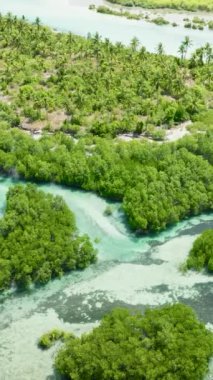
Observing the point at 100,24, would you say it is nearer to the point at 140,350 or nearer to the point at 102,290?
the point at 102,290

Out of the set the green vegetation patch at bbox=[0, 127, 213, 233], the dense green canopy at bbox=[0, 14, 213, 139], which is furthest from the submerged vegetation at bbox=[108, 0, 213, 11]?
the green vegetation patch at bbox=[0, 127, 213, 233]

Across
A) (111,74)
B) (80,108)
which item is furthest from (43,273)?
(111,74)

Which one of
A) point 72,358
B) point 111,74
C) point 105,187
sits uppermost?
point 111,74

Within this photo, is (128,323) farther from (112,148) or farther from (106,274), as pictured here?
(112,148)

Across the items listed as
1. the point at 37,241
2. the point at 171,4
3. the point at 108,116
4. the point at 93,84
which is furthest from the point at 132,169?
the point at 171,4

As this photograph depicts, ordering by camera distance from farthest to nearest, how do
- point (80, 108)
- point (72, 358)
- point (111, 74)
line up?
point (111, 74)
point (80, 108)
point (72, 358)

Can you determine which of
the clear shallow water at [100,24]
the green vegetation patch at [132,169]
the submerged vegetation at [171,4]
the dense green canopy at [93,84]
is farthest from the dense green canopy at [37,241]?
the submerged vegetation at [171,4]
